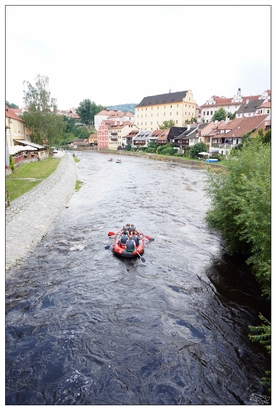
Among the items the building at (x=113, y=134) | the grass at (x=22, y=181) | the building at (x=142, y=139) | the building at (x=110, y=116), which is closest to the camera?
the grass at (x=22, y=181)

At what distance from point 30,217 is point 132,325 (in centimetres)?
1108

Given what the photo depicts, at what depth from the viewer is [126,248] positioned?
13.2 metres

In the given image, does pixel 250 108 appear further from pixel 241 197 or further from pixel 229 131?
pixel 241 197

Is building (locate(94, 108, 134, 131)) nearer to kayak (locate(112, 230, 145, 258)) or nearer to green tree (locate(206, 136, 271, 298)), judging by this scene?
green tree (locate(206, 136, 271, 298))

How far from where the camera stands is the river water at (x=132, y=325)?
22.0 feet

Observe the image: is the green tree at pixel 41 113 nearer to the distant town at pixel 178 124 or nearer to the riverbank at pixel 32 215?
the distant town at pixel 178 124

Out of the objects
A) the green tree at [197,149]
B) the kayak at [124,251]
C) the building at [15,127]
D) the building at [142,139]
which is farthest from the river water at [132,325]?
the building at [142,139]

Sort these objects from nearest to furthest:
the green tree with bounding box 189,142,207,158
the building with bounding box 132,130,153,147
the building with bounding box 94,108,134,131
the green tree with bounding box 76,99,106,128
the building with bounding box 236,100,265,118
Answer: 1. the green tree with bounding box 189,142,207,158
2. the building with bounding box 236,100,265,118
3. the building with bounding box 132,130,153,147
4. the building with bounding box 94,108,134,131
5. the green tree with bounding box 76,99,106,128

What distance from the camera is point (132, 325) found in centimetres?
877

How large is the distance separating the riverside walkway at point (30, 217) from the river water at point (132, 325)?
0.68m

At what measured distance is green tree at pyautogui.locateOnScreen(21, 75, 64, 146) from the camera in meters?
50.8

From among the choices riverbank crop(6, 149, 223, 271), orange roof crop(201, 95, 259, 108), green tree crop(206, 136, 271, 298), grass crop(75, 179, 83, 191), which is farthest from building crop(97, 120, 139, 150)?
green tree crop(206, 136, 271, 298)

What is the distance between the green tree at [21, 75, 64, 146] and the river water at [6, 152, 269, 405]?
40990mm

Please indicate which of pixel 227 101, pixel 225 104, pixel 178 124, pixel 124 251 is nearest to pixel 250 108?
pixel 225 104
